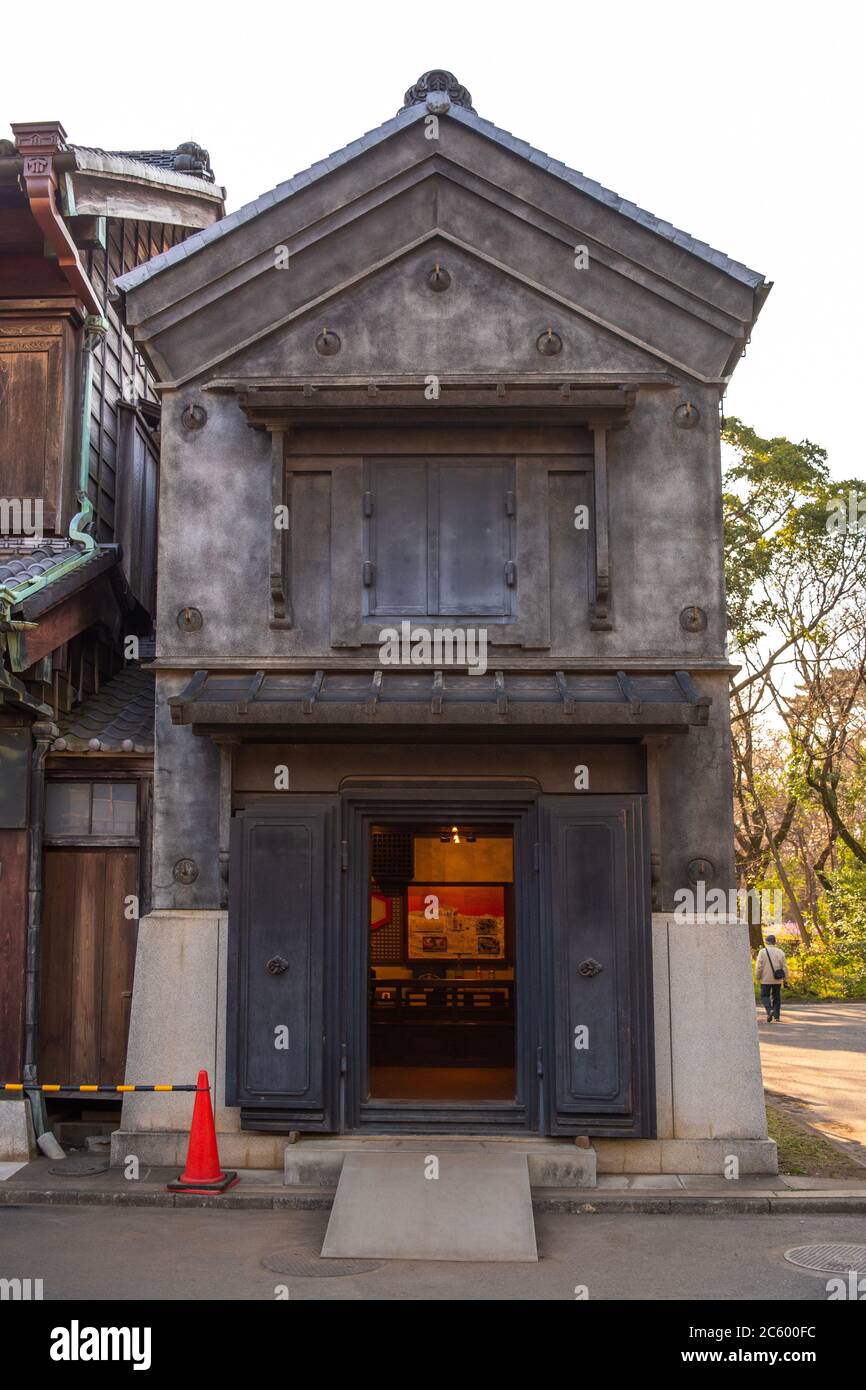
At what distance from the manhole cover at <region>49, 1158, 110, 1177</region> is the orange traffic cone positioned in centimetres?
95

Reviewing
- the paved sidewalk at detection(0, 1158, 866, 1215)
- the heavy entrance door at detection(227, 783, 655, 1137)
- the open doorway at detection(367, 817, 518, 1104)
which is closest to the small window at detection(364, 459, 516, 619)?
the heavy entrance door at detection(227, 783, 655, 1137)

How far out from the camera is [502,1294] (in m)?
8.30

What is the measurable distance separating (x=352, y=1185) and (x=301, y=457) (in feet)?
22.6

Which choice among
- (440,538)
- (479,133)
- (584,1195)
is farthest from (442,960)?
(479,133)

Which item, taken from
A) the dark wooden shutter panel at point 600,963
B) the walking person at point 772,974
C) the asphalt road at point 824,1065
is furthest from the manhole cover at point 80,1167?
the walking person at point 772,974

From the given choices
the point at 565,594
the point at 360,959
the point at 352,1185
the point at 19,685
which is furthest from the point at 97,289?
the point at 352,1185

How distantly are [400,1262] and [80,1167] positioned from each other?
393cm

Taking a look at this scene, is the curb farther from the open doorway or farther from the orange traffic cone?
the open doorway

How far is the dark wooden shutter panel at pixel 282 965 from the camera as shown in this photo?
36.9 feet

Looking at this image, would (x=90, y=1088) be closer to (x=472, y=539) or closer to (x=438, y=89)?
(x=472, y=539)

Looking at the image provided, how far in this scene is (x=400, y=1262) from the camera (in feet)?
29.6

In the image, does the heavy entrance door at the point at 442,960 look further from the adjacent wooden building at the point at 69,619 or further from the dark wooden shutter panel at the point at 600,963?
the adjacent wooden building at the point at 69,619

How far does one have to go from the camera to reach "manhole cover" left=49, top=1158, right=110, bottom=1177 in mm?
11242

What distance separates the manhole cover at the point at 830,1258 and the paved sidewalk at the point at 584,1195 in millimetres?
1093
